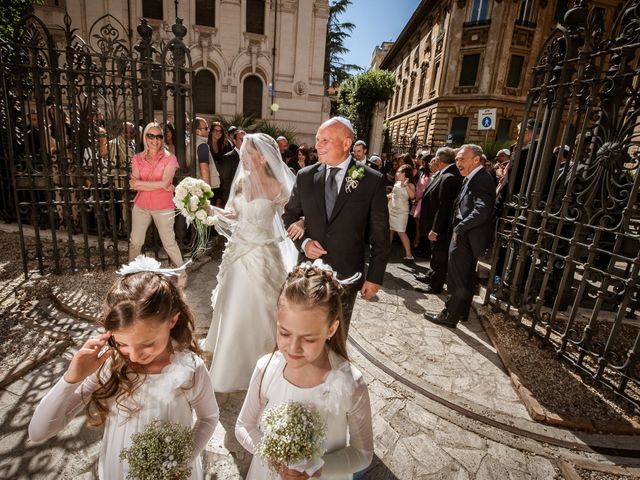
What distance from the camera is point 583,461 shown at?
2.76 m

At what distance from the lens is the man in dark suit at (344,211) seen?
3.01m

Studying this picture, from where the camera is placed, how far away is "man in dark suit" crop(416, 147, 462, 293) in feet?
18.5

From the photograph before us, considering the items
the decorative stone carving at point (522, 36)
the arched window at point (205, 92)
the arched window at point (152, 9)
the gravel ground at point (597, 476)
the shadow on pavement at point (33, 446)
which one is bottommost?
the shadow on pavement at point (33, 446)

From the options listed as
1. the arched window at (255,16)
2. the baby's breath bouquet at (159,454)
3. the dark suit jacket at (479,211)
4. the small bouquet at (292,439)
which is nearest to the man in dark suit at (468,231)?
the dark suit jacket at (479,211)

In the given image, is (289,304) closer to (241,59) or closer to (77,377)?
(77,377)

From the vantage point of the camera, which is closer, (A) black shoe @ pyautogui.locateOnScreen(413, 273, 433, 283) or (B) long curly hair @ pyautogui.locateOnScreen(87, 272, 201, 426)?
(B) long curly hair @ pyautogui.locateOnScreen(87, 272, 201, 426)

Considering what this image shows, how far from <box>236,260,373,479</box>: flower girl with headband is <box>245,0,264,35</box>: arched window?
73.5ft

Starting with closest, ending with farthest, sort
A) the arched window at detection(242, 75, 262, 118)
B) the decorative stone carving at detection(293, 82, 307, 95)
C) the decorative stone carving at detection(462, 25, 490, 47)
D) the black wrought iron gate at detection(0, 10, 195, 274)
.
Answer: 1. the black wrought iron gate at detection(0, 10, 195, 274)
2. the decorative stone carving at detection(293, 82, 307, 95)
3. the arched window at detection(242, 75, 262, 118)
4. the decorative stone carving at detection(462, 25, 490, 47)

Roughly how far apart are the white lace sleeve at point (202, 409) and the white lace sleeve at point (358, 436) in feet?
1.95

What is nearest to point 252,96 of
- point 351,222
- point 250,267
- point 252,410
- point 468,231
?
point 468,231

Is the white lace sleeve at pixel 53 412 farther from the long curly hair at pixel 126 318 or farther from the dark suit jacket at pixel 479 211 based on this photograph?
the dark suit jacket at pixel 479 211

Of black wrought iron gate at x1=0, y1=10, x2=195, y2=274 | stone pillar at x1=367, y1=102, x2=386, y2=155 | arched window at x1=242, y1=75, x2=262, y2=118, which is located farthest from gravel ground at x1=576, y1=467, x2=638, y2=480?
stone pillar at x1=367, y1=102, x2=386, y2=155

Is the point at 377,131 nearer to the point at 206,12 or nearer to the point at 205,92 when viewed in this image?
the point at 205,92

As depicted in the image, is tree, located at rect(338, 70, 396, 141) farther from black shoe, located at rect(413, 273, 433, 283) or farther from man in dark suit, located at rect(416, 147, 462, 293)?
man in dark suit, located at rect(416, 147, 462, 293)
